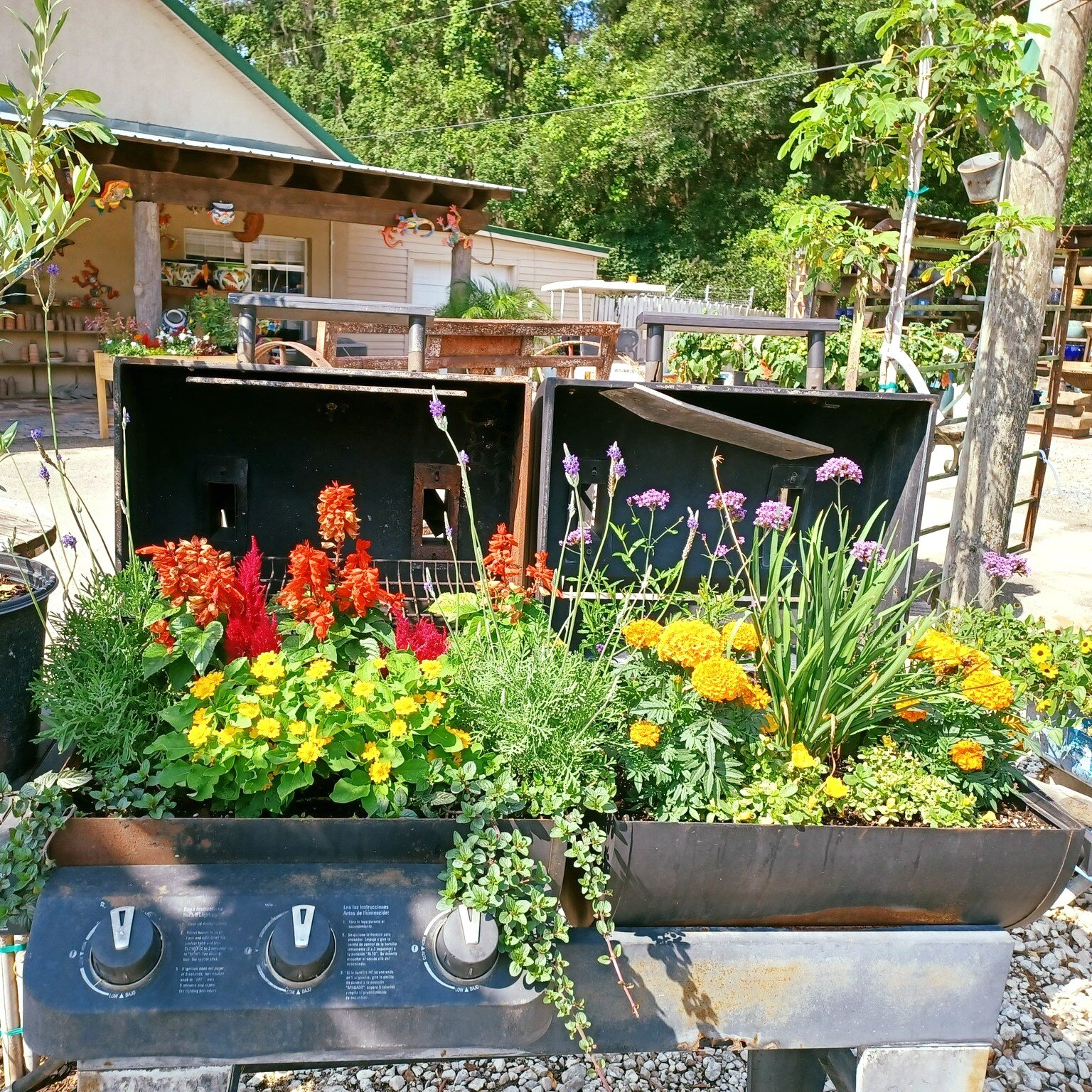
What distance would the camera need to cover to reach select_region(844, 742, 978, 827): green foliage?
67.1 inches

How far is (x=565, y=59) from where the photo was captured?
92.7 feet

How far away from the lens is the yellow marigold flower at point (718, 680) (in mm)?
1643

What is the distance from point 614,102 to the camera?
25.7m

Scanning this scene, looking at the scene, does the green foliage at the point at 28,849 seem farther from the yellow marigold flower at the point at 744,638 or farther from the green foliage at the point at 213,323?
the green foliage at the point at 213,323

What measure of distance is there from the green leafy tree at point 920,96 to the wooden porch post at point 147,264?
8285mm

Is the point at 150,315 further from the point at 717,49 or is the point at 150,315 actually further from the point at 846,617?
the point at 717,49

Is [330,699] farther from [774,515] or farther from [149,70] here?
[149,70]

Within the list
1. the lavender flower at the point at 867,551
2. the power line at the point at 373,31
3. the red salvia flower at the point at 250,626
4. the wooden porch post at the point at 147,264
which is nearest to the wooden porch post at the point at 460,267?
the wooden porch post at the point at 147,264

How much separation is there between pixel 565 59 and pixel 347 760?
99.5 ft

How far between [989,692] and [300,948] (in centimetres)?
130

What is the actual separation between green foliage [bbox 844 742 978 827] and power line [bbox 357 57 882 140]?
21.7 m

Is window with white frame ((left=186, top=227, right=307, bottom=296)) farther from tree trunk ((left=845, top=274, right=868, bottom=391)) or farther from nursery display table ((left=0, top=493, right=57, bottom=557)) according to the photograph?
nursery display table ((left=0, top=493, right=57, bottom=557))

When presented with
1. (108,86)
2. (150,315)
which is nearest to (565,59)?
(108,86)

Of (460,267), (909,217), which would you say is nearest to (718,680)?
(909,217)
